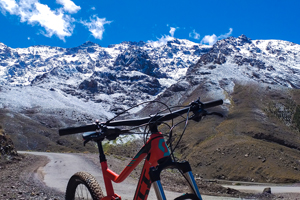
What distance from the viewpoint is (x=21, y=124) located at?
101m

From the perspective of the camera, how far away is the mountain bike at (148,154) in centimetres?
331

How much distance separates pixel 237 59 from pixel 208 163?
494 ft

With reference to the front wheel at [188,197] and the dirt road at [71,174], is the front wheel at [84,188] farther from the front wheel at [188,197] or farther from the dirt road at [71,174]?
the dirt road at [71,174]

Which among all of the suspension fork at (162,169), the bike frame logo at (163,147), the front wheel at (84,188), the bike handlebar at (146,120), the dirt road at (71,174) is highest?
the bike handlebar at (146,120)

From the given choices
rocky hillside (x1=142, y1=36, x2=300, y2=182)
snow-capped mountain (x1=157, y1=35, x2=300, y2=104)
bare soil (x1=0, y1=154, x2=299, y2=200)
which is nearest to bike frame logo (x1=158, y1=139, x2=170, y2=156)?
bare soil (x1=0, y1=154, x2=299, y2=200)

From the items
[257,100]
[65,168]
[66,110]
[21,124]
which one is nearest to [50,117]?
[66,110]

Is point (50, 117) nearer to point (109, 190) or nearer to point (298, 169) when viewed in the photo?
point (298, 169)

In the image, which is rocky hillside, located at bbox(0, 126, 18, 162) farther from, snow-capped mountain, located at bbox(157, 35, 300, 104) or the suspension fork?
snow-capped mountain, located at bbox(157, 35, 300, 104)

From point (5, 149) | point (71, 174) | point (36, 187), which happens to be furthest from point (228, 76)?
point (36, 187)

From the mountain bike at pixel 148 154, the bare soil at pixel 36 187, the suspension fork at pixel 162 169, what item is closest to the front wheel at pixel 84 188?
the mountain bike at pixel 148 154

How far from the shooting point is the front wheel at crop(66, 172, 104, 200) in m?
4.48

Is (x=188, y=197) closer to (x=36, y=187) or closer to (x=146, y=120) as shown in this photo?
(x=146, y=120)

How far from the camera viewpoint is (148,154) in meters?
3.63

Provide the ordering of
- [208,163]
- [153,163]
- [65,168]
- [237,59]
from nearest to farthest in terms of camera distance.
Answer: [153,163], [65,168], [208,163], [237,59]
